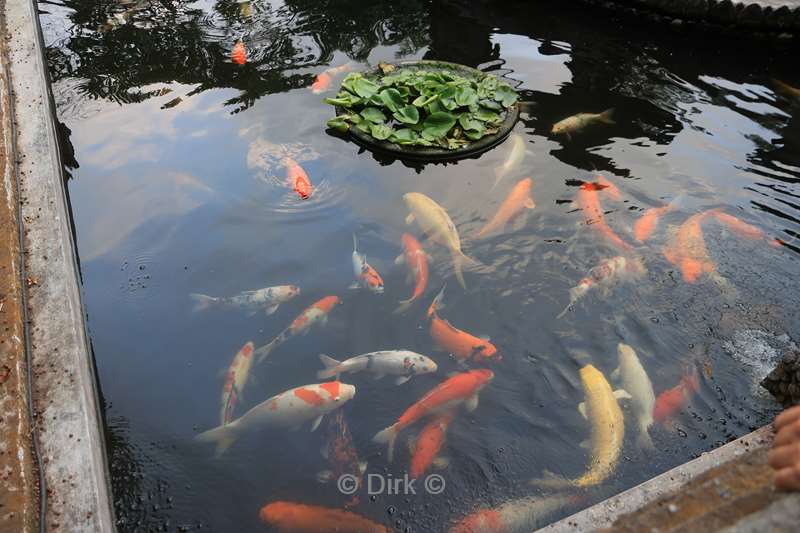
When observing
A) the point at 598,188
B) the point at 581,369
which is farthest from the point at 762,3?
the point at 581,369

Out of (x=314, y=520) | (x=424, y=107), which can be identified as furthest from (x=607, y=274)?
(x=314, y=520)

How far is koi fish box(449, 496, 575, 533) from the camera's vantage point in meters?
3.32

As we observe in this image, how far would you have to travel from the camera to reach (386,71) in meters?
6.86

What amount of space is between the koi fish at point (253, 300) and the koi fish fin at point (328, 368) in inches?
25.3

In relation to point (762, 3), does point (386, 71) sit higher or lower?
lower

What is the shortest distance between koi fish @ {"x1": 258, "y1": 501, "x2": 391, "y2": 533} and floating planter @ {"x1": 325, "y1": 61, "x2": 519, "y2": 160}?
361cm

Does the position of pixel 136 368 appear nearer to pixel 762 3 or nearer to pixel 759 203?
pixel 759 203

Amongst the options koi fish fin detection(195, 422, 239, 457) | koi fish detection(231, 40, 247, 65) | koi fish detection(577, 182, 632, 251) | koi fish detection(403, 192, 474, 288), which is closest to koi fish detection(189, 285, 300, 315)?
koi fish fin detection(195, 422, 239, 457)

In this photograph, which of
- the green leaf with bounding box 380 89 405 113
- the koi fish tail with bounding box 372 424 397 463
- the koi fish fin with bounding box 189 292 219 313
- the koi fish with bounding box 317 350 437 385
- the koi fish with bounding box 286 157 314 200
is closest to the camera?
the koi fish tail with bounding box 372 424 397 463

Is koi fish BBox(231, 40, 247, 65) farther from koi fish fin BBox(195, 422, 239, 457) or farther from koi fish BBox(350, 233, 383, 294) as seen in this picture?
koi fish fin BBox(195, 422, 239, 457)

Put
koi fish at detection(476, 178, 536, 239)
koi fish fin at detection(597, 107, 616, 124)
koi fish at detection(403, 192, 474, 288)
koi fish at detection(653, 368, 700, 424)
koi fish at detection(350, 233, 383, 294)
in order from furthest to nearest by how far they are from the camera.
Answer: koi fish fin at detection(597, 107, 616, 124)
koi fish at detection(476, 178, 536, 239)
koi fish at detection(403, 192, 474, 288)
koi fish at detection(350, 233, 383, 294)
koi fish at detection(653, 368, 700, 424)

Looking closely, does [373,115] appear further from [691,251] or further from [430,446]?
[430,446]

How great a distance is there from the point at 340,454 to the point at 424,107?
3.81 m

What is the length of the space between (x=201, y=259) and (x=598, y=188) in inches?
144
